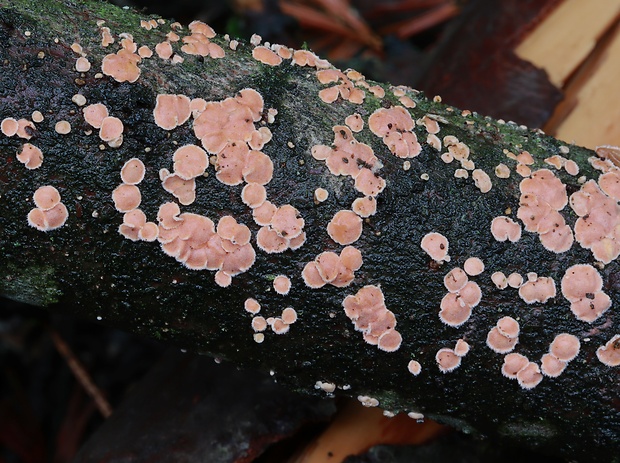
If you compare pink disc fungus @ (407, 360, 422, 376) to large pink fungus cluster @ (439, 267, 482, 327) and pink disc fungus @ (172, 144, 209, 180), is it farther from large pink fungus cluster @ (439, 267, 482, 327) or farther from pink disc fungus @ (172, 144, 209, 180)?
pink disc fungus @ (172, 144, 209, 180)

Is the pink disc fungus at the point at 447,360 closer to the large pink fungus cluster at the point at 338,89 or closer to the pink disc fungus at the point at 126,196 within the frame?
the large pink fungus cluster at the point at 338,89

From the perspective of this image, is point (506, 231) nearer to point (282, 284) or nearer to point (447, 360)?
point (447, 360)

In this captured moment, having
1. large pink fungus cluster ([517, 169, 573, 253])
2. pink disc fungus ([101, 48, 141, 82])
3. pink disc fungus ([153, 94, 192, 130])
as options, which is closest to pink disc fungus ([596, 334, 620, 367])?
large pink fungus cluster ([517, 169, 573, 253])

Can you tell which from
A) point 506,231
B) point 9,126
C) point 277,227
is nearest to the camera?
point 9,126

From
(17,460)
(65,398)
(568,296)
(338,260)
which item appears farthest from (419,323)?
(17,460)

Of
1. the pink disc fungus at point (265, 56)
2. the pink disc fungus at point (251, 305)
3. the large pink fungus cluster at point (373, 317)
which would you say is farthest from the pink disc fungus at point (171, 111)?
the large pink fungus cluster at point (373, 317)

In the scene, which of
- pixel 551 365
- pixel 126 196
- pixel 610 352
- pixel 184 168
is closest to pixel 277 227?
pixel 184 168
